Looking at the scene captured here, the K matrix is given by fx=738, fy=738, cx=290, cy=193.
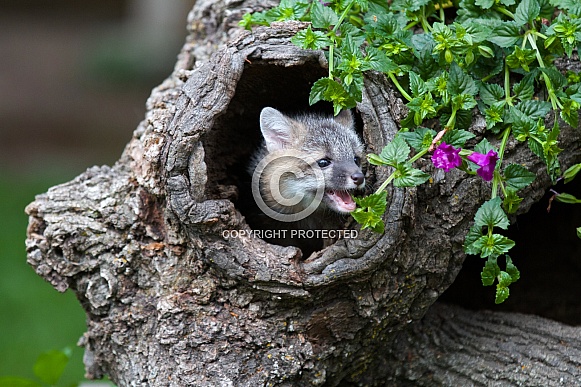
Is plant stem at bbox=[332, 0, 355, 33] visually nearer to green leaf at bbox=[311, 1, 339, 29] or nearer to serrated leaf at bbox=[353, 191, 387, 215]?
green leaf at bbox=[311, 1, 339, 29]

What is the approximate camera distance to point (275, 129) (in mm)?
3818

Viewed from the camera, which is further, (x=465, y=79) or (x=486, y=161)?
(x=465, y=79)

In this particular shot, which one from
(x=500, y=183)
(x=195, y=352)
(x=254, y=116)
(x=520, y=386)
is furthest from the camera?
(x=254, y=116)

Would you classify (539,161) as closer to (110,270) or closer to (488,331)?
(488,331)

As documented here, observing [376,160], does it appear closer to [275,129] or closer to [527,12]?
[527,12]

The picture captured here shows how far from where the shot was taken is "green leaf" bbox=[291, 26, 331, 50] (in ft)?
9.90

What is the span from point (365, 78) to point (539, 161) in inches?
Answer: 35.8

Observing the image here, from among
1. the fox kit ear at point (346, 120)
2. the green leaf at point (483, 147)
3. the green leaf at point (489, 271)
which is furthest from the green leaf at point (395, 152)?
the fox kit ear at point (346, 120)

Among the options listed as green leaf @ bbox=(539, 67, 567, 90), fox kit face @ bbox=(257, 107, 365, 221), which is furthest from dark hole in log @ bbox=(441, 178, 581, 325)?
green leaf @ bbox=(539, 67, 567, 90)

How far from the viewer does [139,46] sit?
13.5 metres

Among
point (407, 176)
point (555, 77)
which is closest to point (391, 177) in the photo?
point (407, 176)

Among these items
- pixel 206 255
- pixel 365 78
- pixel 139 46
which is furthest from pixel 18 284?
pixel 139 46

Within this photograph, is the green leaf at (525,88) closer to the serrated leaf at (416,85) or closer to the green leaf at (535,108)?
the green leaf at (535,108)

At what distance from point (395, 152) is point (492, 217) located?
0.48 metres
